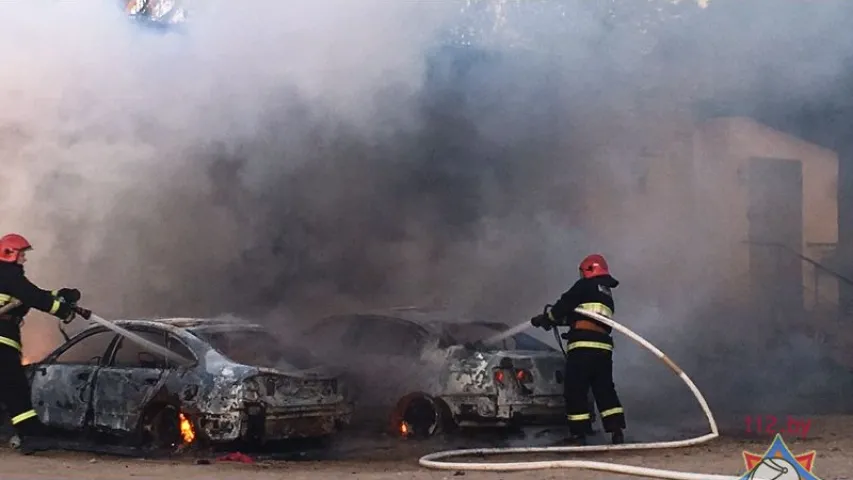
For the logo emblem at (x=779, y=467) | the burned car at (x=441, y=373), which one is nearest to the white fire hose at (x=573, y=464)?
the logo emblem at (x=779, y=467)

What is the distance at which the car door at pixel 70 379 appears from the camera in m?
8.10

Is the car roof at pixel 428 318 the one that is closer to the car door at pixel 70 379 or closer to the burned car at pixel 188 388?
the burned car at pixel 188 388

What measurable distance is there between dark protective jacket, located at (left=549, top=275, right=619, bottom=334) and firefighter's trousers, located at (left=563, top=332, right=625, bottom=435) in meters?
0.19

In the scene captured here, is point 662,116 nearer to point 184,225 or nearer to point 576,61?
point 576,61

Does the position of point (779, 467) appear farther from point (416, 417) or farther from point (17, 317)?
point (17, 317)

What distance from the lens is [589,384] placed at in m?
8.32

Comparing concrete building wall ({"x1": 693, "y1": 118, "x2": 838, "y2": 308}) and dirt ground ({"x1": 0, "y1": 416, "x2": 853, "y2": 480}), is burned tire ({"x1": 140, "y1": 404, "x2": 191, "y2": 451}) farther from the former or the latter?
concrete building wall ({"x1": 693, "y1": 118, "x2": 838, "y2": 308})

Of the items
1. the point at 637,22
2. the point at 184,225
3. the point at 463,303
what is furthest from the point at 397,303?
the point at 637,22

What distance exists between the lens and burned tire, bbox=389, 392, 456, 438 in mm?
8688

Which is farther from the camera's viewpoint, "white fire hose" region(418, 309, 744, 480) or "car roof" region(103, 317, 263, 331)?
"car roof" region(103, 317, 263, 331)

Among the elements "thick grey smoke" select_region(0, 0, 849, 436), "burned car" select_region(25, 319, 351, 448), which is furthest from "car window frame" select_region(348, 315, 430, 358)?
"thick grey smoke" select_region(0, 0, 849, 436)

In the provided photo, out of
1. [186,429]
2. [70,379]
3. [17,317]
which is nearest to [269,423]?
[186,429]

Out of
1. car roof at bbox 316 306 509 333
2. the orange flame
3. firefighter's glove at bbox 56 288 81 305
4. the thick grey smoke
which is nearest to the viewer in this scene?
the orange flame

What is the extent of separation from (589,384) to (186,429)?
342cm
